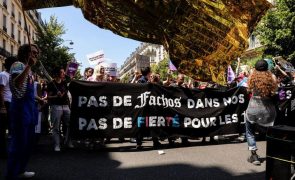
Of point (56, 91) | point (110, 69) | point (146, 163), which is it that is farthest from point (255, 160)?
point (110, 69)

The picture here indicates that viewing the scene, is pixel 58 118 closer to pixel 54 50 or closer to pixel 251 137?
pixel 251 137

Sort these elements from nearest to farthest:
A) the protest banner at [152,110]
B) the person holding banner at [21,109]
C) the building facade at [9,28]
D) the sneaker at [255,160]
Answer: the person holding banner at [21,109] → the sneaker at [255,160] → the protest banner at [152,110] → the building facade at [9,28]

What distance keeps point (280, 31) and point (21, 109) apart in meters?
26.0

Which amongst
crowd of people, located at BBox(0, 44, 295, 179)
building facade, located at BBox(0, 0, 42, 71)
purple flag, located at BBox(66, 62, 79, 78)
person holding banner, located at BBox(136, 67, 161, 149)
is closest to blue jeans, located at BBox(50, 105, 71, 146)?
crowd of people, located at BBox(0, 44, 295, 179)

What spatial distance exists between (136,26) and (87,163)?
4496 mm

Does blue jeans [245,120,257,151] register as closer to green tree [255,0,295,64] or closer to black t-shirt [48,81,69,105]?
black t-shirt [48,81,69,105]

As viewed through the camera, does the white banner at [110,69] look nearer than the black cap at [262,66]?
No

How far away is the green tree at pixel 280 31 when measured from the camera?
89.8 feet

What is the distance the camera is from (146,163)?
6.03 metres

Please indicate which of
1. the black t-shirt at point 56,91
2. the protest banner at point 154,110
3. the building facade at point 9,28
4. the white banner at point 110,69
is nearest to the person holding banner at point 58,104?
the black t-shirt at point 56,91

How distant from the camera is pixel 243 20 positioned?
214 cm

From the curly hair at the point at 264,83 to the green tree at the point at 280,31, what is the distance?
23.0 meters

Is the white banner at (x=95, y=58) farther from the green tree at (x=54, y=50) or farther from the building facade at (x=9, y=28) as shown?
the building facade at (x=9, y=28)

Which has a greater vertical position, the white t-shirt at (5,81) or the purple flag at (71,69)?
the purple flag at (71,69)
